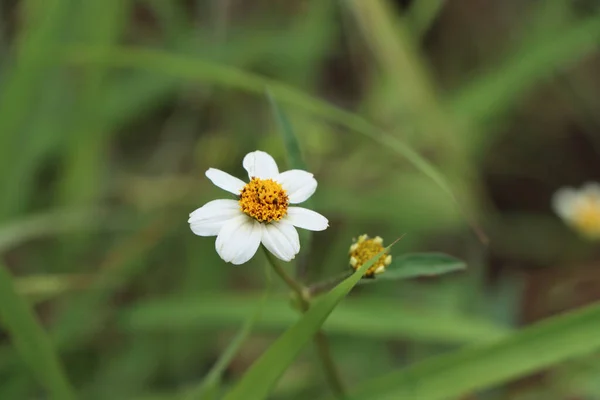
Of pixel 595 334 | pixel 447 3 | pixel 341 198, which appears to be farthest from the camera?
pixel 447 3

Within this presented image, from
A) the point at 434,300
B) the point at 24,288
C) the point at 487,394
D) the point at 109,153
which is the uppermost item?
the point at 109,153

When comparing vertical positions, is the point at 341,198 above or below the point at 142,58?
below

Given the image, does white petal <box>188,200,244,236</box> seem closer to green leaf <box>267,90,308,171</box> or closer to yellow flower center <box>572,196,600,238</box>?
green leaf <box>267,90,308,171</box>

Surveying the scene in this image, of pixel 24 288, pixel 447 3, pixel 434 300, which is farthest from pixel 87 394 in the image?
pixel 447 3

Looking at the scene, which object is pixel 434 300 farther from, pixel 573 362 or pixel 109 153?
pixel 109 153

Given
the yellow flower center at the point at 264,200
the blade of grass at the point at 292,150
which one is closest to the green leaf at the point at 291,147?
the blade of grass at the point at 292,150

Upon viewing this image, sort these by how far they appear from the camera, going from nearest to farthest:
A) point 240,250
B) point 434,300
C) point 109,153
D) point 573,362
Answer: point 240,250, point 573,362, point 434,300, point 109,153
